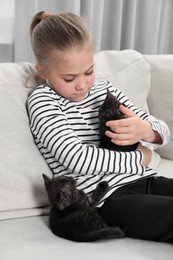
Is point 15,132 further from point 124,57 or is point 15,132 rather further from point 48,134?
point 124,57

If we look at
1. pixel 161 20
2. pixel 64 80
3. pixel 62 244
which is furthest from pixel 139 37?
pixel 62 244

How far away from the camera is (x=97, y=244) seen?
3.69 feet

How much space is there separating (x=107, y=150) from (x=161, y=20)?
60.3 inches

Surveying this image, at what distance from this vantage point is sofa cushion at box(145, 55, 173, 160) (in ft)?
5.98

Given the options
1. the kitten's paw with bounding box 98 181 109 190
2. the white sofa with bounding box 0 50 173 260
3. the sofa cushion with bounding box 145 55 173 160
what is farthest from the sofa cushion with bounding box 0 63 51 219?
the sofa cushion with bounding box 145 55 173 160

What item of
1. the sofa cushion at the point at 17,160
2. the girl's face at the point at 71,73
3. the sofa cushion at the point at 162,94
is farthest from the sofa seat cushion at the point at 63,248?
the sofa cushion at the point at 162,94

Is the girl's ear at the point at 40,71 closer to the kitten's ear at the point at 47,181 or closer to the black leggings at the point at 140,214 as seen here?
the kitten's ear at the point at 47,181

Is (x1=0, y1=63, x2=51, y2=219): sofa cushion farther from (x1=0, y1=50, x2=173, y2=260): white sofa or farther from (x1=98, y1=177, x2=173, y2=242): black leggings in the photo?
(x1=98, y1=177, x2=173, y2=242): black leggings

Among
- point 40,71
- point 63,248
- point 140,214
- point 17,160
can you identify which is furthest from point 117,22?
point 63,248

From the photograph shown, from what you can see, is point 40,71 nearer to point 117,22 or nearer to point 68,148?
point 68,148

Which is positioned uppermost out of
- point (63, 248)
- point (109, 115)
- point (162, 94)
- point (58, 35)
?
point (58, 35)

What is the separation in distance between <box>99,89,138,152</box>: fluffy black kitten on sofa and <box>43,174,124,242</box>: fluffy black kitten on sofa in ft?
0.53

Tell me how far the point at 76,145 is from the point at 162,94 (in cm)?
70

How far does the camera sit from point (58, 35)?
Answer: 4.32 ft
